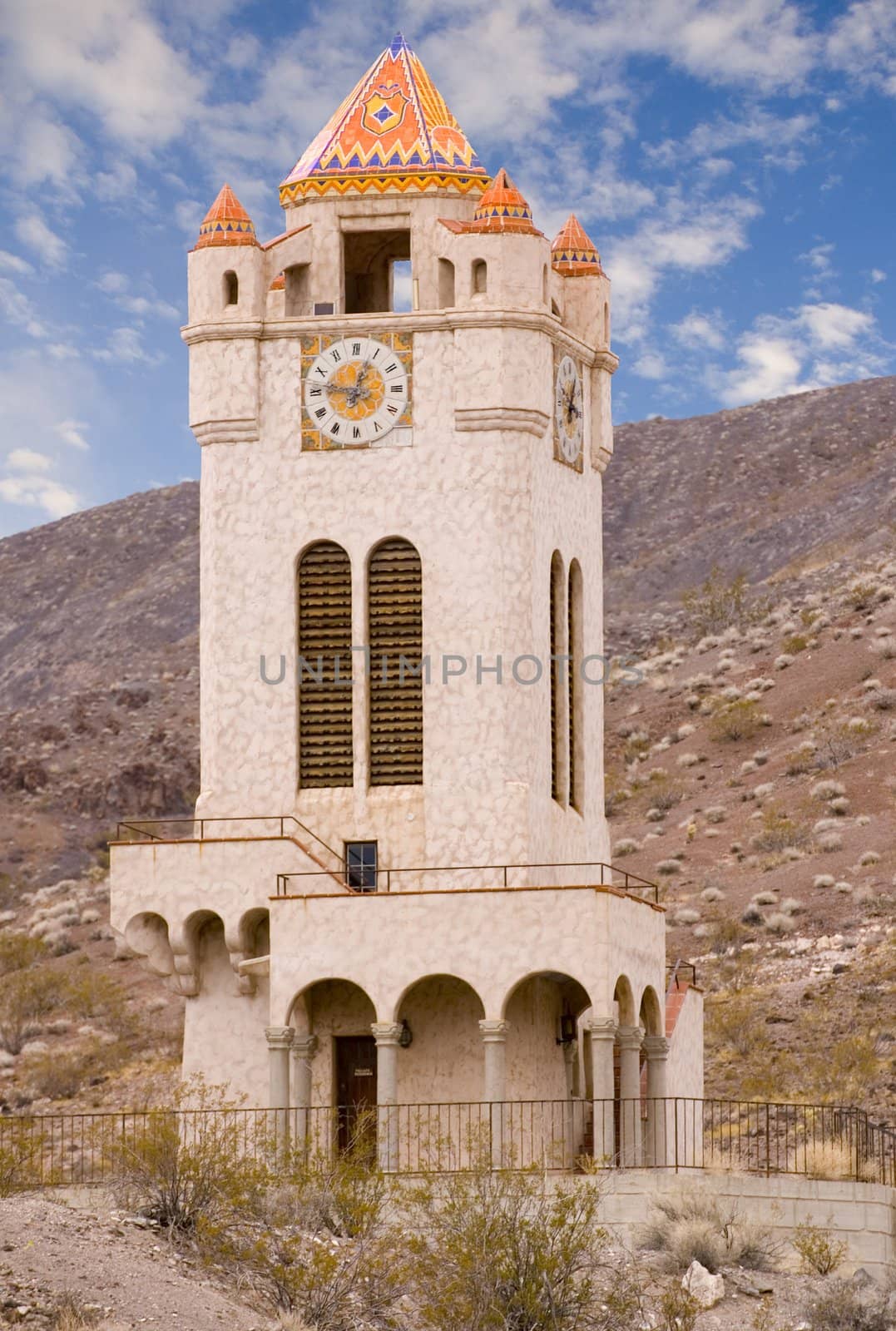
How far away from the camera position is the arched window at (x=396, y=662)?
36.2 m

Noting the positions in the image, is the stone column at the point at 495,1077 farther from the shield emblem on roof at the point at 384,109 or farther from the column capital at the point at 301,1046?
the shield emblem on roof at the point at 384,109

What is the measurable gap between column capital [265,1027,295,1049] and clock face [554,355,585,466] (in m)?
9.83

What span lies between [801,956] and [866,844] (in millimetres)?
6513

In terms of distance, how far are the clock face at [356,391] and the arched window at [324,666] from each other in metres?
1.75

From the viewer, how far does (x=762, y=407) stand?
434 feet

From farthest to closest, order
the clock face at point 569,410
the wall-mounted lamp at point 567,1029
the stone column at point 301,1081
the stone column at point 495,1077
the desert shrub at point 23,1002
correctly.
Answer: the desert shrub at point 23,1002 < the clock face at point 569,410 < the wall-mounted lamp at point 567,1029 < the stone column at point 301,1081 < the stone column at point 495,1077

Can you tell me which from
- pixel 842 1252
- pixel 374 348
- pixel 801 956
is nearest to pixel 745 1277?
pixel 842 1252

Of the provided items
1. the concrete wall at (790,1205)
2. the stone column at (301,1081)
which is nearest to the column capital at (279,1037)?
the stone column at (301,1081)

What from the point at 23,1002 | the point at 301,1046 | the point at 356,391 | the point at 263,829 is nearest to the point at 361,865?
the point at 263,829

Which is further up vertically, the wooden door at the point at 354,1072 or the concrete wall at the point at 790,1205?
the wooden door at the point at 354,1072

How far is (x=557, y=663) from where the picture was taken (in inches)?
1473

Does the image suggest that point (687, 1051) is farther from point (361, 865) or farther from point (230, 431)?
point (230, 431)

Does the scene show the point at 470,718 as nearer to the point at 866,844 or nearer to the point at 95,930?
the point at 866,844

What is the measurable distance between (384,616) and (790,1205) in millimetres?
10862
